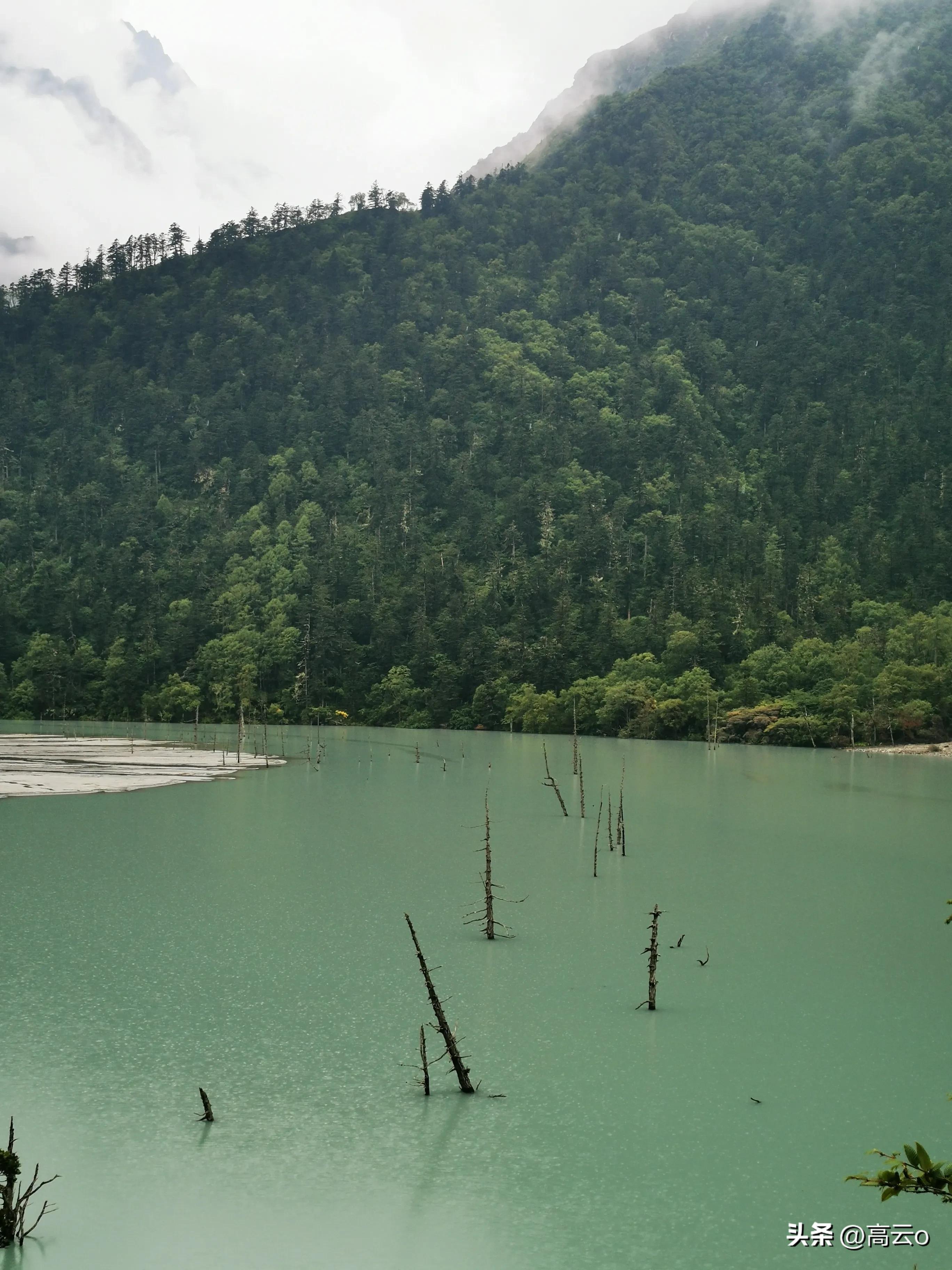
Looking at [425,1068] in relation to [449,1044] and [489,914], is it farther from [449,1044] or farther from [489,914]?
[489,914]

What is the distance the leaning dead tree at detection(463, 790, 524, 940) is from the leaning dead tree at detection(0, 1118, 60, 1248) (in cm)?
1143

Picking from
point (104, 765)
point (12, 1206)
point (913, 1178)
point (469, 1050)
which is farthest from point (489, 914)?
point (104, 765)

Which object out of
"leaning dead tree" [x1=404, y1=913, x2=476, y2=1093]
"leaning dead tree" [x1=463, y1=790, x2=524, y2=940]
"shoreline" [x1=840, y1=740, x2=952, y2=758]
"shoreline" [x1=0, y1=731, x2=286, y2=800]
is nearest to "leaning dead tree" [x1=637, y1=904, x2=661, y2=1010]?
"leaning dead tree" [x1=463, y1=790, x2=524, y2=940]

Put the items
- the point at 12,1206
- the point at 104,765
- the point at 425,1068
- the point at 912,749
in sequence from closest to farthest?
the point at 12,1206 → the point at 425,1068 → the point at 104,765 → the point at 912,749

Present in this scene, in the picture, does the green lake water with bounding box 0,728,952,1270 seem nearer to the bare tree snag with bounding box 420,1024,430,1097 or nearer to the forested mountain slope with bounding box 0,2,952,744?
the bare tree snag with bounding box 420,1024,430,1097

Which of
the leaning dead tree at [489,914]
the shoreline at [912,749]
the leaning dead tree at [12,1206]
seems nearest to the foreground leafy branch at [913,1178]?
the leaning dead tree at [12,1206]

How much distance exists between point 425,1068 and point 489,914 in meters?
9.33

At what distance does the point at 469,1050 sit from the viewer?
1948 centimetres

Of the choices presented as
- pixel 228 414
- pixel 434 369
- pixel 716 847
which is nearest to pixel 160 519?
pixel 228 414

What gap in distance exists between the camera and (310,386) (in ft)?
630

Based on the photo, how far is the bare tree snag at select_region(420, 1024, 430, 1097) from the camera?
16422 millimetres

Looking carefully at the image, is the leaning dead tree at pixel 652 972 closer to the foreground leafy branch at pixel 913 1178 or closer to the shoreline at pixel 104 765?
the foreground leafy branch at pixel 913 1178

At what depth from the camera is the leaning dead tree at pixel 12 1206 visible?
41.0ft

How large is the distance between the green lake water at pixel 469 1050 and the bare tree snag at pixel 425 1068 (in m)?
0.22
